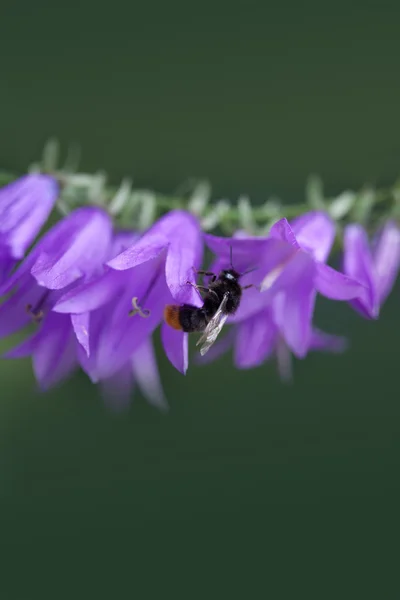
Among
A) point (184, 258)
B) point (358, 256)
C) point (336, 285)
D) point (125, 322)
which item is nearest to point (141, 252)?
point (184, 258)

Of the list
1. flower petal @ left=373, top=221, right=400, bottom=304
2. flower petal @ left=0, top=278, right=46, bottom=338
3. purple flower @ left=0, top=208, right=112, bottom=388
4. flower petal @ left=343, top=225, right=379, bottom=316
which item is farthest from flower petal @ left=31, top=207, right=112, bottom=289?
flower petal @ left=373, top=221, right=400, bottom=304

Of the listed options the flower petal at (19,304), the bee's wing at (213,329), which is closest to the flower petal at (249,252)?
the bee's wing at (213,329)

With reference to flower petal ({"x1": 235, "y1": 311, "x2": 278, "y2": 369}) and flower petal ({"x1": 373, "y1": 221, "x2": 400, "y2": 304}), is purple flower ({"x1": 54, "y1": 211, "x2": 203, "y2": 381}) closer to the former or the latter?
flower petal ({"x1": 235, "y1": 311, "x2": 278, "y2": 369})

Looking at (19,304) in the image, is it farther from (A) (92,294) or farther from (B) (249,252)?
(B) (249,252)

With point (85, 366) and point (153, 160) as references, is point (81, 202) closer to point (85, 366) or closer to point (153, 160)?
point (85, 366)

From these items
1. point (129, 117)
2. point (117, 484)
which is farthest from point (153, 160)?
point (117, 484)

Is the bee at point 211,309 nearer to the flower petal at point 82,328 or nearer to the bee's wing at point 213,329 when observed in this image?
the bee's wing at point 213,329
